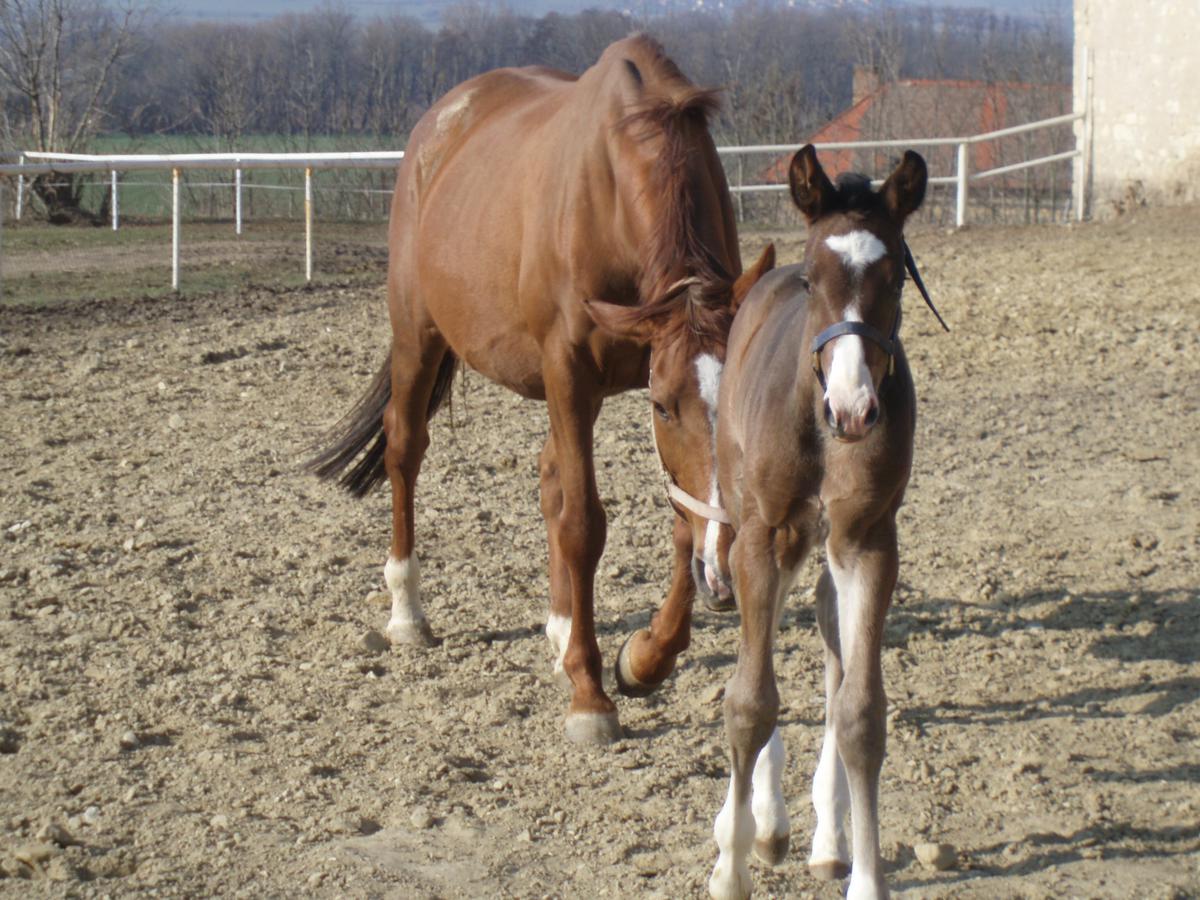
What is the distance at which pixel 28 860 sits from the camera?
3.14 meters

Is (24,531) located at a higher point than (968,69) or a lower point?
lower

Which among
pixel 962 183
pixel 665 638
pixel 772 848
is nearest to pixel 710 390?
pixel 665 638

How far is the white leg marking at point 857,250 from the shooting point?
8.50 feet

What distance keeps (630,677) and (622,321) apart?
43.8 inches

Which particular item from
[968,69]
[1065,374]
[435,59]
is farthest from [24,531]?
[968,69]

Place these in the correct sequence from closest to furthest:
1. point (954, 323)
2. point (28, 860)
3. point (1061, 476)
A: 1. point (28, 860)
2. point (1061, 476)
3. point (954, 323)

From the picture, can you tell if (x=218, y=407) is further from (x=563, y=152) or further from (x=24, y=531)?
(x=563, y=152)

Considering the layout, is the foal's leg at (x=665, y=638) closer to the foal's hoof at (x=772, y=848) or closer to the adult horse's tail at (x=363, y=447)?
the foal's hoof at (x=772, y=848)

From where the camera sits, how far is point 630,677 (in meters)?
4.15

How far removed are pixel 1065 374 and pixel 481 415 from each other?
3531 mm

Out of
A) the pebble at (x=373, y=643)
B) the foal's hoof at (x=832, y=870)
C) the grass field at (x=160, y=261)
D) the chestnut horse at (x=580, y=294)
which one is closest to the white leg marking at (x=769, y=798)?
the foal's hoof at (x=832, y=870)

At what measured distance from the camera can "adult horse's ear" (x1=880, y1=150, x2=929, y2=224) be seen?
8.64ft

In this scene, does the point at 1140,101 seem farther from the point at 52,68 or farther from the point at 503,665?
the point at 52,68

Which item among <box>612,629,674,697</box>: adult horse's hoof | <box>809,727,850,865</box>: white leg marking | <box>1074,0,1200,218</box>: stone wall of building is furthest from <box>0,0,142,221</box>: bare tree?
<box>809,727,850,865</box>: white leg marking
